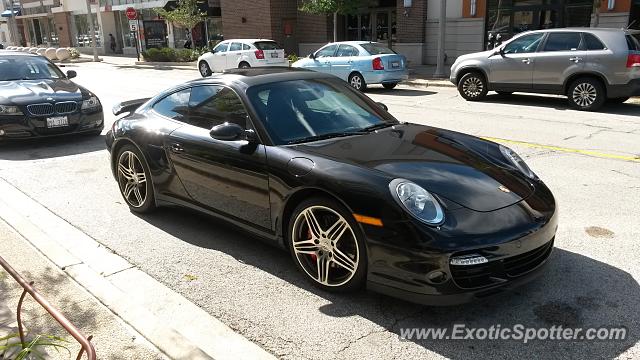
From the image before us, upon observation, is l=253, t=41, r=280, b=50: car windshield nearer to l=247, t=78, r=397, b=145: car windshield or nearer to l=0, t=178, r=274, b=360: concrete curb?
l=0, t=178, r=274, b=360: concrete curb

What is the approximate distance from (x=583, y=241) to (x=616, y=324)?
1.34m

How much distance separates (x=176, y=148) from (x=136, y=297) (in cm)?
150

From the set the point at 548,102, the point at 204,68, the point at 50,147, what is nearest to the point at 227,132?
the point at 50,147

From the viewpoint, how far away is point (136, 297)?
380cm

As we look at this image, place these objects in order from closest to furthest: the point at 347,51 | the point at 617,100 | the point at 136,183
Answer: the point at 136,183, the point at 617,100, the point at 347,51

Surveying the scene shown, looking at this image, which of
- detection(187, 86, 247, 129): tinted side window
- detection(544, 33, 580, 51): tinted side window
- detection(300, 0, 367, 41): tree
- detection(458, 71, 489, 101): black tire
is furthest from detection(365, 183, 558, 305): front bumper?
detection(300, 0, 367, 41): tree

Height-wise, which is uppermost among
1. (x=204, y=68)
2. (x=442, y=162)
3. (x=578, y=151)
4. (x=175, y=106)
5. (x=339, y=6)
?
(x=339, y=6)

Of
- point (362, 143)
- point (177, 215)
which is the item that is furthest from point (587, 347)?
point (177, 215)

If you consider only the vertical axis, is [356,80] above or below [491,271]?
below

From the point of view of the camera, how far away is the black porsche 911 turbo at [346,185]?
125 inches

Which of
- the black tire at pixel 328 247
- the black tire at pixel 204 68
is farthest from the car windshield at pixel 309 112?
the black tire at pixel 204 68

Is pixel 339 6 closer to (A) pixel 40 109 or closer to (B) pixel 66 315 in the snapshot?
(A) pixel 40 109

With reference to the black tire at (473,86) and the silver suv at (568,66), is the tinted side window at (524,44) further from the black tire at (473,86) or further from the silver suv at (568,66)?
the black tire at (473,86)

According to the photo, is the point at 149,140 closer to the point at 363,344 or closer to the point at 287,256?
the point at 287,256
